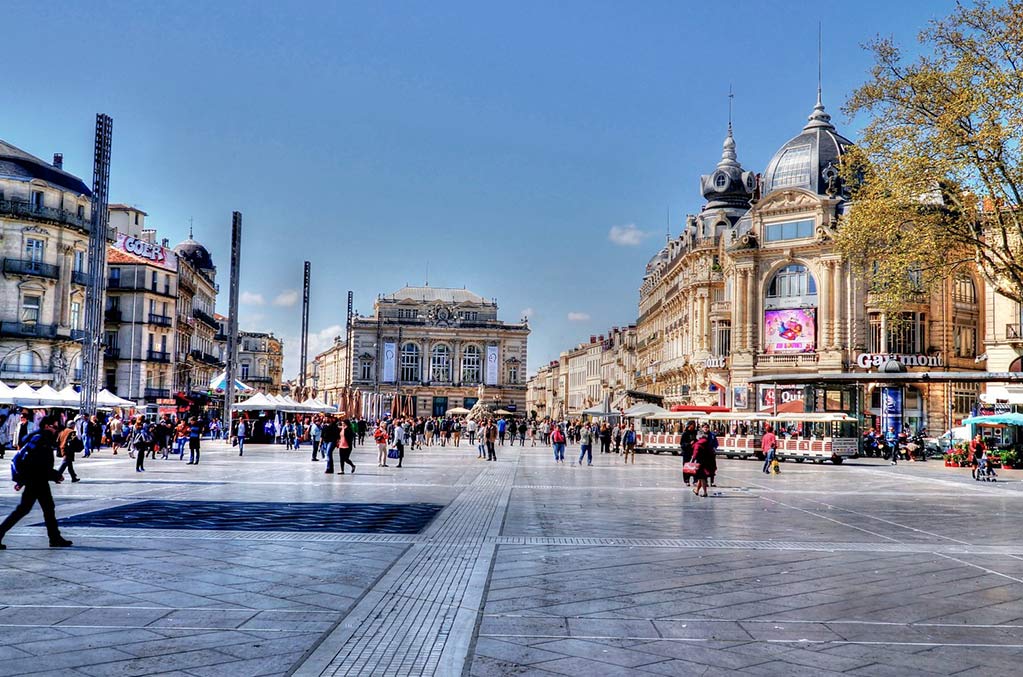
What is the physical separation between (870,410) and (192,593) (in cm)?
5020

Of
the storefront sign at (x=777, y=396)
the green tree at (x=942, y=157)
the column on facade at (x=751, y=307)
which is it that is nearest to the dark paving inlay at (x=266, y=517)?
the green tree at (x=942, y=157)

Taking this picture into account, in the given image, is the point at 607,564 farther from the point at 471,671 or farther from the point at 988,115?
the point at 988,115

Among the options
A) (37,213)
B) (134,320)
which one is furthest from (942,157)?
(134,320)

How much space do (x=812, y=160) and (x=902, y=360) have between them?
13042 millimetres

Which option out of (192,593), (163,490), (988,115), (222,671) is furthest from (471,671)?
(988,115)

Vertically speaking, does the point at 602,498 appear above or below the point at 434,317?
below

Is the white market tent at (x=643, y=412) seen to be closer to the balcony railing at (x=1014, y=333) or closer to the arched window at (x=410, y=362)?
the balcony railing at (x=1014, y=333)

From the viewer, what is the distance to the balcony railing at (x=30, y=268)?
49094 millimetres

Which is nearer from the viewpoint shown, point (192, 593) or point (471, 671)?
point (471, 671)

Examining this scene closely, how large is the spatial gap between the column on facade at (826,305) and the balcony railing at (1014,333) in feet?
31.8

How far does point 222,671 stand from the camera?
582 centimetres

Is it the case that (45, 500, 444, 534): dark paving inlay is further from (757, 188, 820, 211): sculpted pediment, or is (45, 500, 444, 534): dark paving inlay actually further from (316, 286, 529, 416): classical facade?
(316, 286, 529, 416): classical facade

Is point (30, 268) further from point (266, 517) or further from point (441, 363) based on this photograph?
point (441, 363)

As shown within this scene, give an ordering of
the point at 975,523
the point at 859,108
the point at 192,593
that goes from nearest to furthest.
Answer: the point at 192,593 → the point at 975,523 → the point at 859,108
